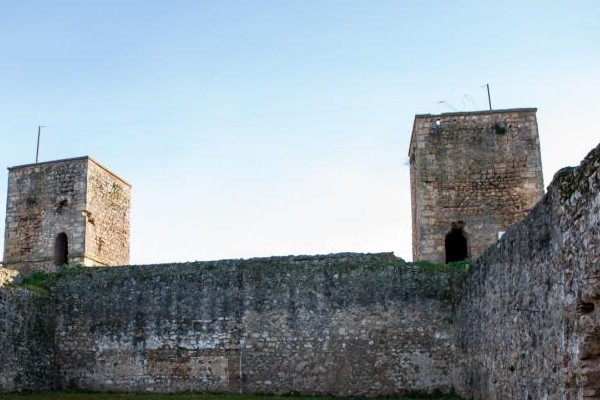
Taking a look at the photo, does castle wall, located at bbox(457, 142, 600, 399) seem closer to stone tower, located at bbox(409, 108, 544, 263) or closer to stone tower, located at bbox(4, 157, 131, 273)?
stone tower, located at bbox(409, 108, 544, 263)

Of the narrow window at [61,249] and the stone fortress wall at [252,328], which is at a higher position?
the narrow window at [61,249]

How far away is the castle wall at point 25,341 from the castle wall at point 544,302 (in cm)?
1028

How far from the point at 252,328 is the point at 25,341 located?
544 cm

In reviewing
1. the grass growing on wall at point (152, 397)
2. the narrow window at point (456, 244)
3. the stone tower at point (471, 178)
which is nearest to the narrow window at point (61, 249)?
the grass growing on wall at point (152, 397)

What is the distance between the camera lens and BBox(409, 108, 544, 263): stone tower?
70.1ft

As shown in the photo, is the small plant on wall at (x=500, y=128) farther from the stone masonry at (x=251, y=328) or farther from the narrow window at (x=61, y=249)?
the narrow window at (x=61, y=249)

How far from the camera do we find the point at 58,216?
2561 cm

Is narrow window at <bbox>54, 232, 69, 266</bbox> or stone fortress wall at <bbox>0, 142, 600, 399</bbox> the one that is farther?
narrow window at <bbox>54, 232, 69, 266</bbox>

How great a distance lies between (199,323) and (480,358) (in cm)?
745

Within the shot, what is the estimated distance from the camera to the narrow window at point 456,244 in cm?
2152

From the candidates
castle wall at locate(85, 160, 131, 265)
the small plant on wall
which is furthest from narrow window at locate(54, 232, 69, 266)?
the small plant on wall

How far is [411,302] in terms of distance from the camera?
18.3 meters

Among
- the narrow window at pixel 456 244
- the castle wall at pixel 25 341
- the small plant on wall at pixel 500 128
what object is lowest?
the castle wall at pixel 25 341

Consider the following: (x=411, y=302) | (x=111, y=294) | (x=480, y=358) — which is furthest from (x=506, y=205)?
(x=111, y=294)
